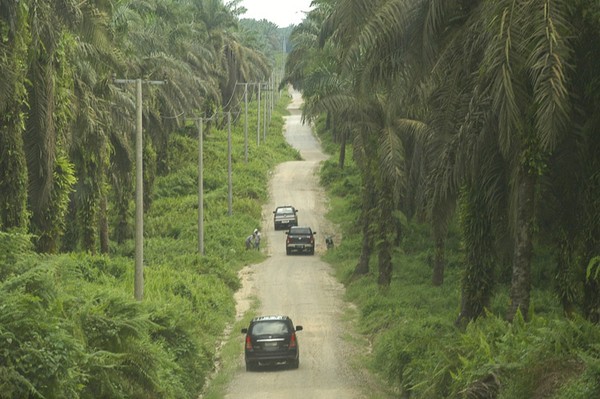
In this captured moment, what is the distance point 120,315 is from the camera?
20.0m

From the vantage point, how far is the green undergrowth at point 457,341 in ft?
53.4

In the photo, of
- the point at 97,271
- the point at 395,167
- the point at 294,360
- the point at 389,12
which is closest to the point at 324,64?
the point at 395,167

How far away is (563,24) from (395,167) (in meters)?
18.8

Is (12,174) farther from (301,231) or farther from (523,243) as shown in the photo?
(301,231)

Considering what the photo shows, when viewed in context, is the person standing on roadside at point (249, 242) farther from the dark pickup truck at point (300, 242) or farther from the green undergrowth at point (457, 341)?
the green undergrowth at point (457, 341)

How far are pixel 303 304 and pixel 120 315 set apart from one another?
2253 cm

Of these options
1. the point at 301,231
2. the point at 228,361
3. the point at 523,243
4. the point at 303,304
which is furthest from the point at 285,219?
the point at 523,243

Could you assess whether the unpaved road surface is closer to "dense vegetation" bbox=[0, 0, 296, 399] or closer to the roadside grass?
the roadside grass

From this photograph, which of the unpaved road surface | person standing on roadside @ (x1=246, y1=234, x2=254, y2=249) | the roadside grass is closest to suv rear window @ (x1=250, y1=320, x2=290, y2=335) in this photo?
the unpaved road surface

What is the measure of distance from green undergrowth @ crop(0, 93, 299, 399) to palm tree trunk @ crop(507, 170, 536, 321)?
23.3 feet

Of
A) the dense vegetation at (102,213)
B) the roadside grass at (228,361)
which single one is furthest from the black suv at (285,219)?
the roadside grass at (228,361)

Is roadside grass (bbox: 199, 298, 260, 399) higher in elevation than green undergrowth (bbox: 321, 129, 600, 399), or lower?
lower

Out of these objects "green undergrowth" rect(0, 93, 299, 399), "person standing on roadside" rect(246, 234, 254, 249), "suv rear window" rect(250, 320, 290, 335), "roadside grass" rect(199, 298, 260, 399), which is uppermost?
"person standing on roadside" rect(246, 234, 254, 249)

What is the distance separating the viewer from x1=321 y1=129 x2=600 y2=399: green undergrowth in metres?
16.3
